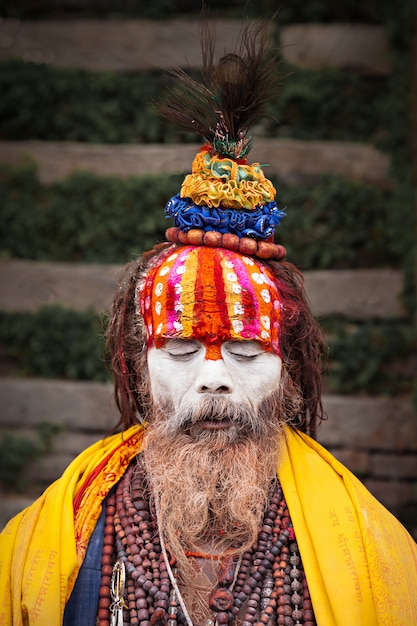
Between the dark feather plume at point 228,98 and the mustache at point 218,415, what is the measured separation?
772 millimetres

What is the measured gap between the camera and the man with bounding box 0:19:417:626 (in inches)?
96.7

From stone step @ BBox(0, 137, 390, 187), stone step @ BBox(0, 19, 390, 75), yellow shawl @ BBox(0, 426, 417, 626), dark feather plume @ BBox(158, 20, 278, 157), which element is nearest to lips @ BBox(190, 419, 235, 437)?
yellow shawl @ BBox(0, 426, 417, 626)

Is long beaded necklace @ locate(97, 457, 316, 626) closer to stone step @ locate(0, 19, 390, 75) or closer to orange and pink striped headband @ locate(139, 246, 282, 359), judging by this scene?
orange and pink striped headband @ locate(139, 246, 282, 359)

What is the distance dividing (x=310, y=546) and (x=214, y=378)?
554 mm

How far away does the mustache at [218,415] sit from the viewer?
2.55m

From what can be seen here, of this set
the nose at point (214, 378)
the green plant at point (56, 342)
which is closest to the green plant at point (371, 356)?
the green plant at point (56, 342)

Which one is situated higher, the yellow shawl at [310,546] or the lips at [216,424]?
the lips at [216,424]

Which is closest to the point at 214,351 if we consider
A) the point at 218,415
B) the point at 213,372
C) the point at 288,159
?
the point at 213,372

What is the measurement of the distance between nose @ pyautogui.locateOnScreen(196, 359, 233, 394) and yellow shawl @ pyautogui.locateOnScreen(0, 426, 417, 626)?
338 mm

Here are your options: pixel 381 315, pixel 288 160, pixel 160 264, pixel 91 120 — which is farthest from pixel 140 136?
pixel 160 264

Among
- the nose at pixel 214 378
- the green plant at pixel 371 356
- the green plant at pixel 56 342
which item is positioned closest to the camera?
the nose at pixel 214 378

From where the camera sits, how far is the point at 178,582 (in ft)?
8.29

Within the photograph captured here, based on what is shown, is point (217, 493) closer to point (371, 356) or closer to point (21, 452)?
point (371, 356)

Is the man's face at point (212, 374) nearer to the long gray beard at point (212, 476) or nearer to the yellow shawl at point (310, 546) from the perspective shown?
the long gray beard at point (212, 476)
